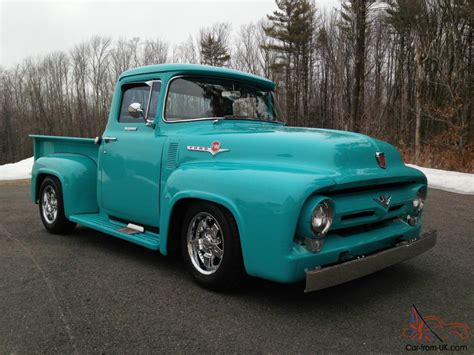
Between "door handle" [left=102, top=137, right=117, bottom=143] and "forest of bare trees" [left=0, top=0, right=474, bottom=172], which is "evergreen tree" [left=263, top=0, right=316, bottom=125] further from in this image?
"door handle" [left=102, top=137, right=117, bottom=143]

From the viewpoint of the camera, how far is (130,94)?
480 cm

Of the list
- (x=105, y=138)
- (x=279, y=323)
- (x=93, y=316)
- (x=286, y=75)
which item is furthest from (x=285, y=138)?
(x=286, y=75)

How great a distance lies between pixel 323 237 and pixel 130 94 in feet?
10.00

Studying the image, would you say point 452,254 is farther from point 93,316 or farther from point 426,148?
point 426,148

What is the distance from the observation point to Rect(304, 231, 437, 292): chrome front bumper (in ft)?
9.01

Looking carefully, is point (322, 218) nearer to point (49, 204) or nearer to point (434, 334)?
point (434, 334)

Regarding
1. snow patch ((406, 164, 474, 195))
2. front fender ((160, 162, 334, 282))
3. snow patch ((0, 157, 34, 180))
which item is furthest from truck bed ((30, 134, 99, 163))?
snow patch ((0, 157, 34, 180))

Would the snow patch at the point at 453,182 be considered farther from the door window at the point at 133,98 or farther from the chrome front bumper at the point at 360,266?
the door window at the point at 133,98

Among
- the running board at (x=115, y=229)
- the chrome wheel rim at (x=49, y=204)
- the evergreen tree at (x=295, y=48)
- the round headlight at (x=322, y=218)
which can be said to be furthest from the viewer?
the evergreen tree at (x=295, y=48)

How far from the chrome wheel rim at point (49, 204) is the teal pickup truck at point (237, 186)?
0.41 m

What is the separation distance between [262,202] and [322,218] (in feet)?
1.44

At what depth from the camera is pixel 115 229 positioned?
4441mm

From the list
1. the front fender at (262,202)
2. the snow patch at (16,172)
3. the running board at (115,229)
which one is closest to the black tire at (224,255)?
the front fender at (262,202)

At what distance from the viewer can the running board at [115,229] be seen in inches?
156
